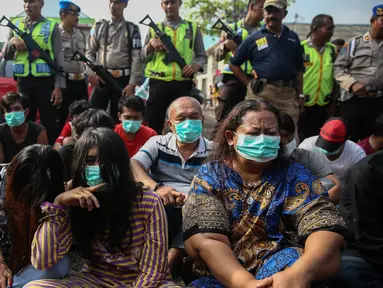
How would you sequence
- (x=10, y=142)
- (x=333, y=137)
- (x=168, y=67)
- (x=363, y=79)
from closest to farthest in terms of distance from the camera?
(x=333, y=137), (x=10, y=142), (x=363, y=79), (x=168, y=67)

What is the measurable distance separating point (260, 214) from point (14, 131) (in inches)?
119

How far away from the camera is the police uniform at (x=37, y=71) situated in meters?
5.40

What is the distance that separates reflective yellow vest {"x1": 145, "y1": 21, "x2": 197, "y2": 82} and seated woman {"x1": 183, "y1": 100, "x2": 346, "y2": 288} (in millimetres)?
2935

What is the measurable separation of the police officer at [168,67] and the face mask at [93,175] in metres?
3.04

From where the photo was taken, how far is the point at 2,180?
2924mm

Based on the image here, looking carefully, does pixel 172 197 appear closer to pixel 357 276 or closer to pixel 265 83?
pixel 357 276

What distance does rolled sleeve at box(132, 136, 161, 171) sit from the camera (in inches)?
135

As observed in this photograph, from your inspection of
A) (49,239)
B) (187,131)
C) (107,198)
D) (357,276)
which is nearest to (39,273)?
(49,239)

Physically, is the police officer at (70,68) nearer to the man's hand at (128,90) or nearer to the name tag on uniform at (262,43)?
the man's hand at (128,90)

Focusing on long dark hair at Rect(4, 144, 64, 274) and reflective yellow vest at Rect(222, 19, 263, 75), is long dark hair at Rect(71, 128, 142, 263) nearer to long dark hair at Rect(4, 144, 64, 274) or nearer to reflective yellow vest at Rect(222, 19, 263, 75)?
long dark hair at Rect(4, 144, 64, 274)

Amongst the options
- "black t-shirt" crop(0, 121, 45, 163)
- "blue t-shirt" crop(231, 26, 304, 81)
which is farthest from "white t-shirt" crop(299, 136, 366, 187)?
"black t-shirt" crop(0, 121, 45, 163)

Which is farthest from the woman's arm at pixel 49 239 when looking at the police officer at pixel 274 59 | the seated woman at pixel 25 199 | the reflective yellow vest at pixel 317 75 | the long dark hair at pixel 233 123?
the reflective yellow vest at pixel 317 75

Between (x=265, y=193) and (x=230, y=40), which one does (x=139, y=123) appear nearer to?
(x=230, y=40)

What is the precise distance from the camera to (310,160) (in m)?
3.32
